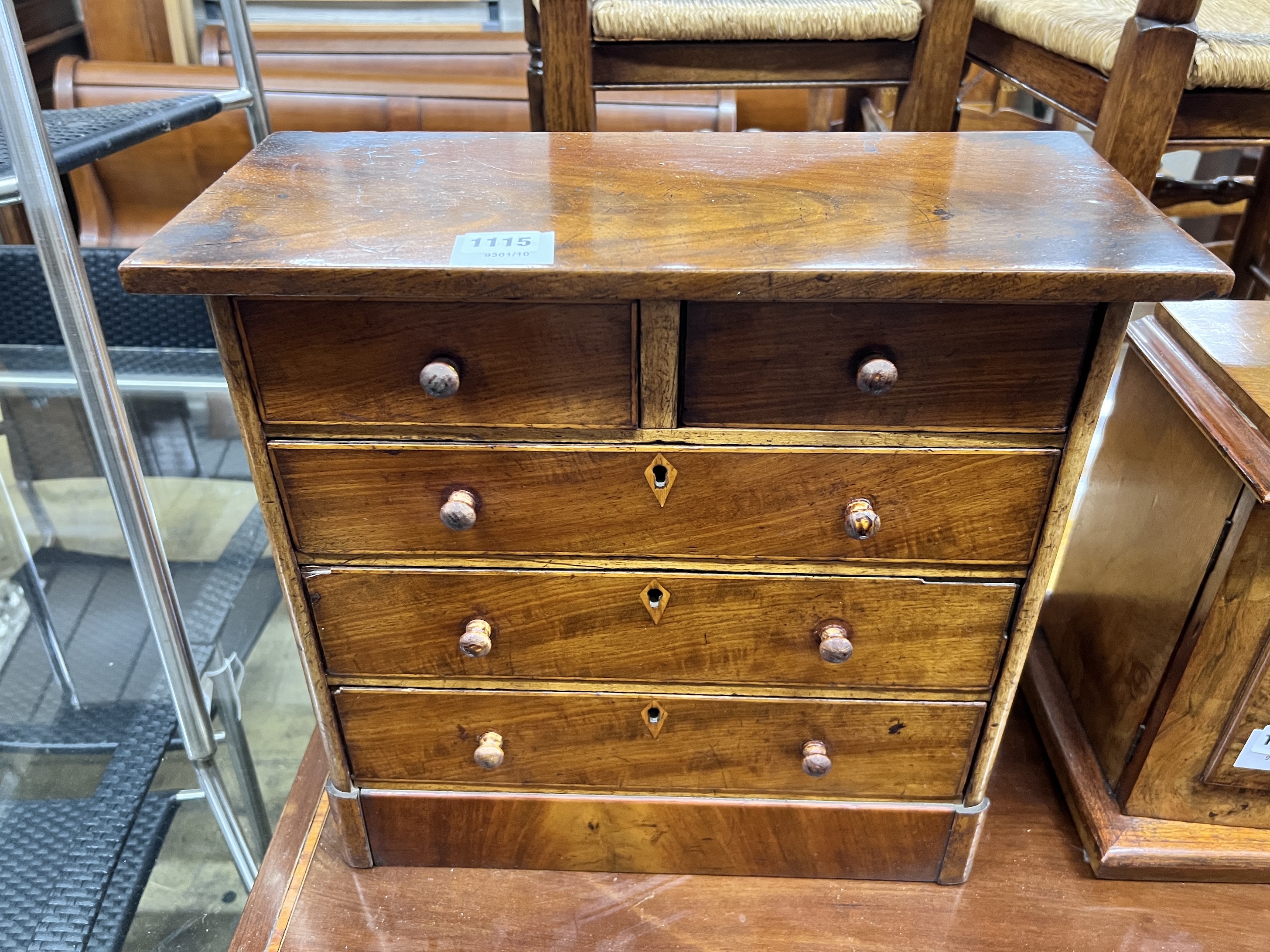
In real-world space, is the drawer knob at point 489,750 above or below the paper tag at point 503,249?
below

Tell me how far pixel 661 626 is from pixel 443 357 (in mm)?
330

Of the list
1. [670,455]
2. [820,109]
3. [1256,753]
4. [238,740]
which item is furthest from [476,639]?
[820,109]

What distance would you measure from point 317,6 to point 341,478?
7.75ft

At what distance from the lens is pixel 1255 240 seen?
1.62m

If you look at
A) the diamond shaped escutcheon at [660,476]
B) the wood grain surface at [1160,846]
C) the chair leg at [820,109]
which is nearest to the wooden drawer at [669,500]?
the diamond shaped escutcheon at [660,476]

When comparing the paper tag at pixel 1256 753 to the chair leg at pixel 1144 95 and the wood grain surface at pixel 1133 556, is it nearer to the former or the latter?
the wood grain surface at pixel 1133 556

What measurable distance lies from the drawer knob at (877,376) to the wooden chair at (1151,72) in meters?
0.61

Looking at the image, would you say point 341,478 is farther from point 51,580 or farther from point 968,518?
point 51,580

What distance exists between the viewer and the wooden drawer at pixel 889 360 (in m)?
0.70

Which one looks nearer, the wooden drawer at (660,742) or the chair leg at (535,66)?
the wooden drawer at (660,742)

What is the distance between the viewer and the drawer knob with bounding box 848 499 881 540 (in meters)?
0.77

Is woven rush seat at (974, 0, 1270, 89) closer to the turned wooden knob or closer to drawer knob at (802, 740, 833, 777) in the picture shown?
the turned wooden knob

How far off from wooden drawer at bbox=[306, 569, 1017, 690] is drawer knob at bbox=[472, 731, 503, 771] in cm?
8

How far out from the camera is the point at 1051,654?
123 cm
